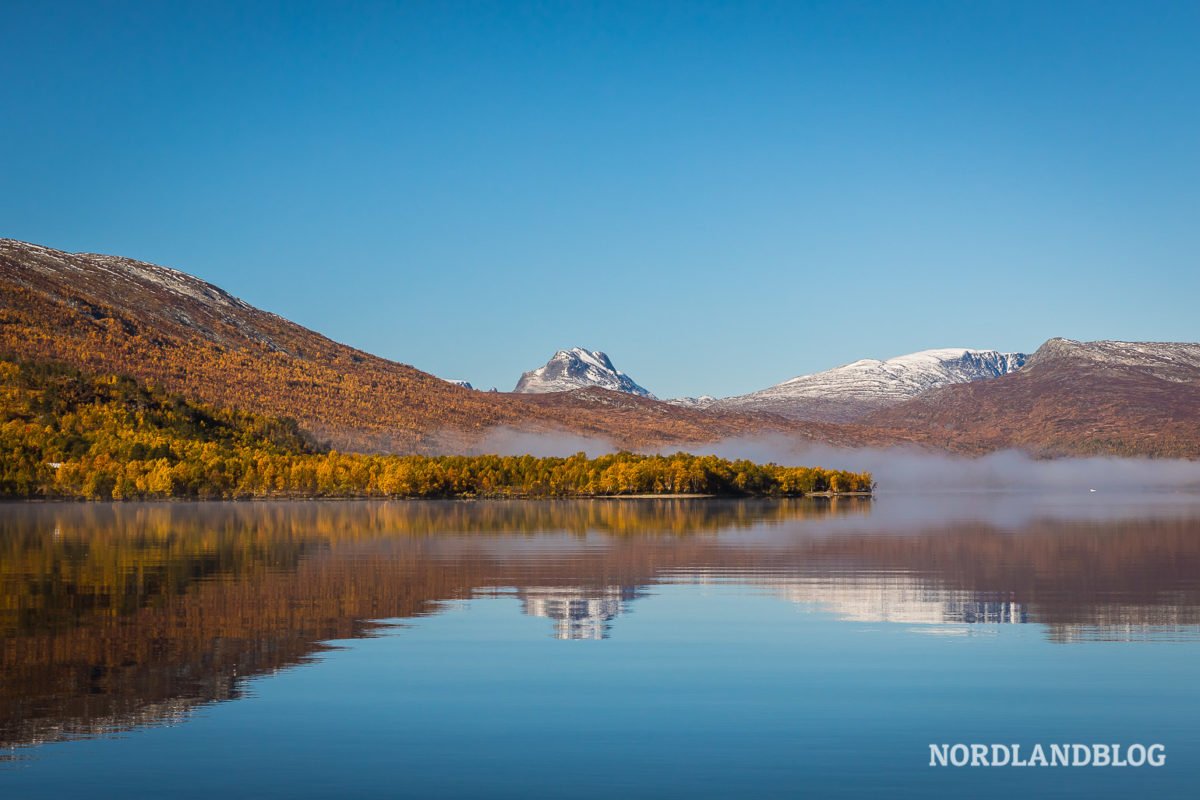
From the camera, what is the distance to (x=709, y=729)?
1016 inches

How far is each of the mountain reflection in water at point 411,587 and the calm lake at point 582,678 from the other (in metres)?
0.20

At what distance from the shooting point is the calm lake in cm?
2261

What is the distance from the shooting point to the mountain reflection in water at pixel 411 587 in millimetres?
30953

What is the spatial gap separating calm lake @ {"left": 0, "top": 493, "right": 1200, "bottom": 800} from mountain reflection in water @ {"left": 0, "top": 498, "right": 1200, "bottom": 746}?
0.67ft

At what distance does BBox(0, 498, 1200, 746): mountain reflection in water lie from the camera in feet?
102

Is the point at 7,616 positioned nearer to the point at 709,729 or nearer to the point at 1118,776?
the point at 709,729

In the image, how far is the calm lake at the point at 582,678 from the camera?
22.6 meters

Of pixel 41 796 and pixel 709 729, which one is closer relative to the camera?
pixel 41 796

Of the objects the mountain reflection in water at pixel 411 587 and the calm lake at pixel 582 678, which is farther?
the mountain reflection in water at pixel 411 587

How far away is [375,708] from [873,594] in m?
26.8

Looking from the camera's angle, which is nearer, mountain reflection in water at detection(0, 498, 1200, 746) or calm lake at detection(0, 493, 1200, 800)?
calm lake at detection(0, 493, 1200, 800)

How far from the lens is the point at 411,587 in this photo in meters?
52.6

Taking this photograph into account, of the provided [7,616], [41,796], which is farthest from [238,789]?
[7,616]

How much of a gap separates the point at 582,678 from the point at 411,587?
73.8ft
